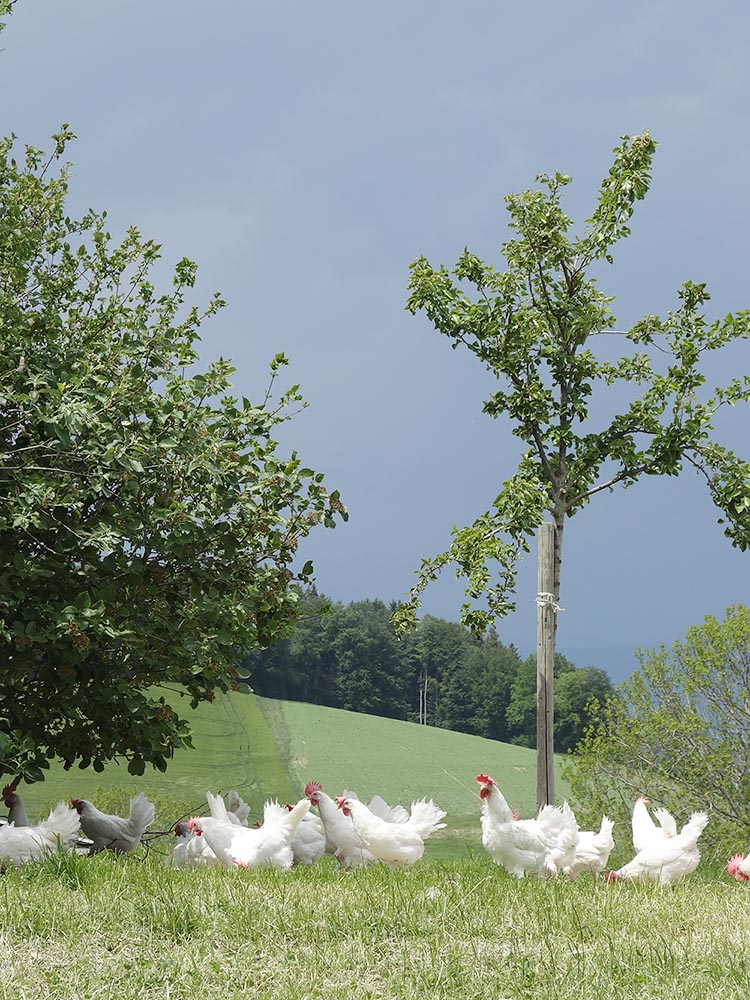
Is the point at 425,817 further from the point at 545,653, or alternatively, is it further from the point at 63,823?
the point at 63,823

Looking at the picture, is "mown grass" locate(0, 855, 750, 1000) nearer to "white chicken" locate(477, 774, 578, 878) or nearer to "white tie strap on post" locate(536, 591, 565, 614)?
"white chicken" locate(477, 774, 578, 878)

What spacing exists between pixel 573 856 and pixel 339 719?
1022 inches

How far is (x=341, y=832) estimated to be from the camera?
28.4ft

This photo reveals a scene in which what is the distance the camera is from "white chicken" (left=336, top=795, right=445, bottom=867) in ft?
27.4

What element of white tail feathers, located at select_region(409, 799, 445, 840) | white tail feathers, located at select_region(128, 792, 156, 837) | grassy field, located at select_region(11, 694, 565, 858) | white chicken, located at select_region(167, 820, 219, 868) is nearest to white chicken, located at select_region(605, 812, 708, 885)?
white tail feathers, located at select_region(409, 799, 445, 840)

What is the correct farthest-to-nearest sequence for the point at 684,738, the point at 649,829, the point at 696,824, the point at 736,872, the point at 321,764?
the point at 321,764 < the point at 684,738 < the point at 649,829 < the point at 736,872 < the point at 696,824

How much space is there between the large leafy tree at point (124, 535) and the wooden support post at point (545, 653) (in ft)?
8.71

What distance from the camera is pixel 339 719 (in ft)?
111

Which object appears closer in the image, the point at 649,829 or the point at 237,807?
the point at 649,829

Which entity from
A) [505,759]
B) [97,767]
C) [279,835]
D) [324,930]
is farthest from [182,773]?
[324,930]

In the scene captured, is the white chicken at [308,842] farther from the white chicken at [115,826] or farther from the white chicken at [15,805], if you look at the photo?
the white chicken at [15,805]

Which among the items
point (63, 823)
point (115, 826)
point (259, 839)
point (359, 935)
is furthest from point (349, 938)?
point (115, 826)

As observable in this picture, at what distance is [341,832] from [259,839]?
83 centimetres

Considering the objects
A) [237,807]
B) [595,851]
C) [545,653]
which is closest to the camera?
[595,851]
